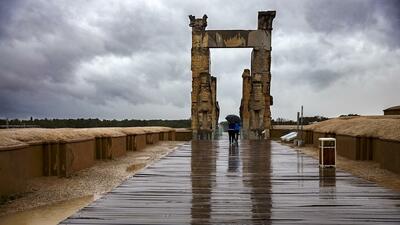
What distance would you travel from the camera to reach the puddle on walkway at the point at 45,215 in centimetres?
675

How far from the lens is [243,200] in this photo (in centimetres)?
784

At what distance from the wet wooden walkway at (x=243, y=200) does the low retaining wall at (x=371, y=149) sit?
5.92 ft

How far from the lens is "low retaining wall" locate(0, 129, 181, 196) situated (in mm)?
8805

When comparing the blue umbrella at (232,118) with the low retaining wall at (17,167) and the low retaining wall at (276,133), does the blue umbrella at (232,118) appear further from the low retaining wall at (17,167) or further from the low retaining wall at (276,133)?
the low retaining wall at (17,167)

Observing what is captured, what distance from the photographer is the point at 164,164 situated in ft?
45.8

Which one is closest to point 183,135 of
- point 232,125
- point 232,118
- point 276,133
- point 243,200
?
point 276,133

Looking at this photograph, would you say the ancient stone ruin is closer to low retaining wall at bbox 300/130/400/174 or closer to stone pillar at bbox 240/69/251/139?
stone pillar at bbox 240/69/251/139

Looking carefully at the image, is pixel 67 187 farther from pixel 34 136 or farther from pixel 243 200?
pixel 243 200

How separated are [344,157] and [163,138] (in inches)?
618

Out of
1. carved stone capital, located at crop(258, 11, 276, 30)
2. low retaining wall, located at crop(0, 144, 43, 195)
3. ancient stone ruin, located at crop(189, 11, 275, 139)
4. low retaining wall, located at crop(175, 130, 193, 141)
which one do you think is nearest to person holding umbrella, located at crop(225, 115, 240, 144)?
ancient stone ruin, located at crop(189, 11, 275, 139)

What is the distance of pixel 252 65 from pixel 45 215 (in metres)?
26.7

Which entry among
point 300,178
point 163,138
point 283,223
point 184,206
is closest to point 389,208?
point 283,223

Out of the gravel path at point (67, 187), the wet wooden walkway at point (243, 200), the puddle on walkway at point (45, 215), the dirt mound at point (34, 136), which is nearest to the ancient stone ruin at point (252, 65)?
the dirt mound at point (34, 136)

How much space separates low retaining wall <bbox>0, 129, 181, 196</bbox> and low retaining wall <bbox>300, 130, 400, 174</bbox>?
312 inches
